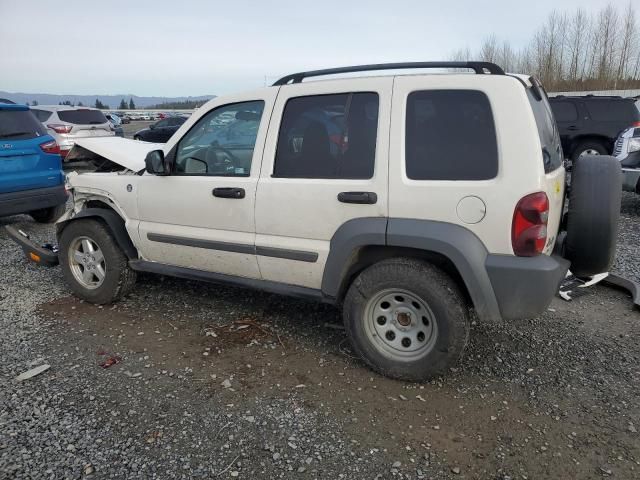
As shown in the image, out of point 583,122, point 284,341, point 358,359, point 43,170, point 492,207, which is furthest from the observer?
point 583,122

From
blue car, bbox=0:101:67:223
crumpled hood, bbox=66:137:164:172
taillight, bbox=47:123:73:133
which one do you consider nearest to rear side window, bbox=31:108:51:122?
taillight, bbox=47:123:73:133

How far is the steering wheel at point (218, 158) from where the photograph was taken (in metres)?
3.67

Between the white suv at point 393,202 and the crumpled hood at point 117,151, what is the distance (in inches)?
13.2

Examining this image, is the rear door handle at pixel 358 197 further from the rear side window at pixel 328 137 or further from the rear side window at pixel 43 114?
the rear side window at pixel 43 114

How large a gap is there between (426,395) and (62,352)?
266 centimetres

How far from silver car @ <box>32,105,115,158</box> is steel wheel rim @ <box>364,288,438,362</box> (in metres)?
11.8

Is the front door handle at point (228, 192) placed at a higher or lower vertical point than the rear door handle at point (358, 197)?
lower

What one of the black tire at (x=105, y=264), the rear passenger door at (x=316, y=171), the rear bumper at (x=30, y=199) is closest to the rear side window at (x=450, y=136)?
the rear passenger door at (x=316, y=171)

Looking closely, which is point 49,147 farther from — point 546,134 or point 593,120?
point 593,120

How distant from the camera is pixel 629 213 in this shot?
8.06 meters

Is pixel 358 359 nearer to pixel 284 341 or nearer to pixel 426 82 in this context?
pixel 284 341

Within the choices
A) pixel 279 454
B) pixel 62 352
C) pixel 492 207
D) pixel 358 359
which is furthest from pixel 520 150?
pixel 62 352

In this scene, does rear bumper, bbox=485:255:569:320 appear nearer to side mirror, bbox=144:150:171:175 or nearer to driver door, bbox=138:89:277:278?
driver door, bbox=138:89:277:278

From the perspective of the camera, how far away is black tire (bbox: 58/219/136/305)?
4297mm
